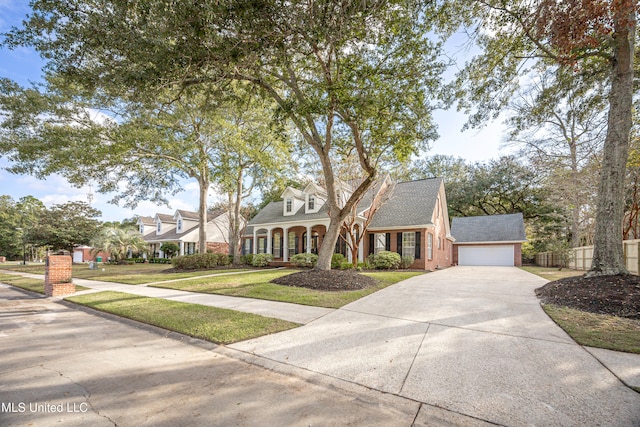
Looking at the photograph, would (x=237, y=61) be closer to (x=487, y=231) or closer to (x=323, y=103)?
(x=323, y=103)

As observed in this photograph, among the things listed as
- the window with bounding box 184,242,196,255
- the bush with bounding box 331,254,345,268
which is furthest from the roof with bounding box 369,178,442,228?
the window with bounding box 184,242,196,255

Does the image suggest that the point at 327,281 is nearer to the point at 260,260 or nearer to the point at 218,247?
the point at 260,260

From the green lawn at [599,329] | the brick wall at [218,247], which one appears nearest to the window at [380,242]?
the green lawn at [599,329]

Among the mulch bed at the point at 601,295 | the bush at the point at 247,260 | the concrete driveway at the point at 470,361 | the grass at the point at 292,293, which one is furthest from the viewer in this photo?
the bush at the point at 247,260

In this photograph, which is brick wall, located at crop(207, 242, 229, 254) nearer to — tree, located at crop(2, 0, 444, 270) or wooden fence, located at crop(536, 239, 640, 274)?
tree, located at crop(2, 0, 444, 270)

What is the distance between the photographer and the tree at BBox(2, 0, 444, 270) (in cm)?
599

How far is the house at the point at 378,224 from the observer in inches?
688

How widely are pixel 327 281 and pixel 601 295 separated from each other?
688 centimetres

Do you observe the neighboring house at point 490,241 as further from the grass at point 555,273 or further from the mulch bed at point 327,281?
the mulch bed at point 327,281

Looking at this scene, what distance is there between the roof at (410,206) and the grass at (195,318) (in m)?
13.9

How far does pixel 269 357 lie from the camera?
3.85 m

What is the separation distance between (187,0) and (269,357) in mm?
6471

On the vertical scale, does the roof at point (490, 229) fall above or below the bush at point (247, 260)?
above

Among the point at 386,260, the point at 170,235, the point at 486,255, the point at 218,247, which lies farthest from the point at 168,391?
the point at 170,235
